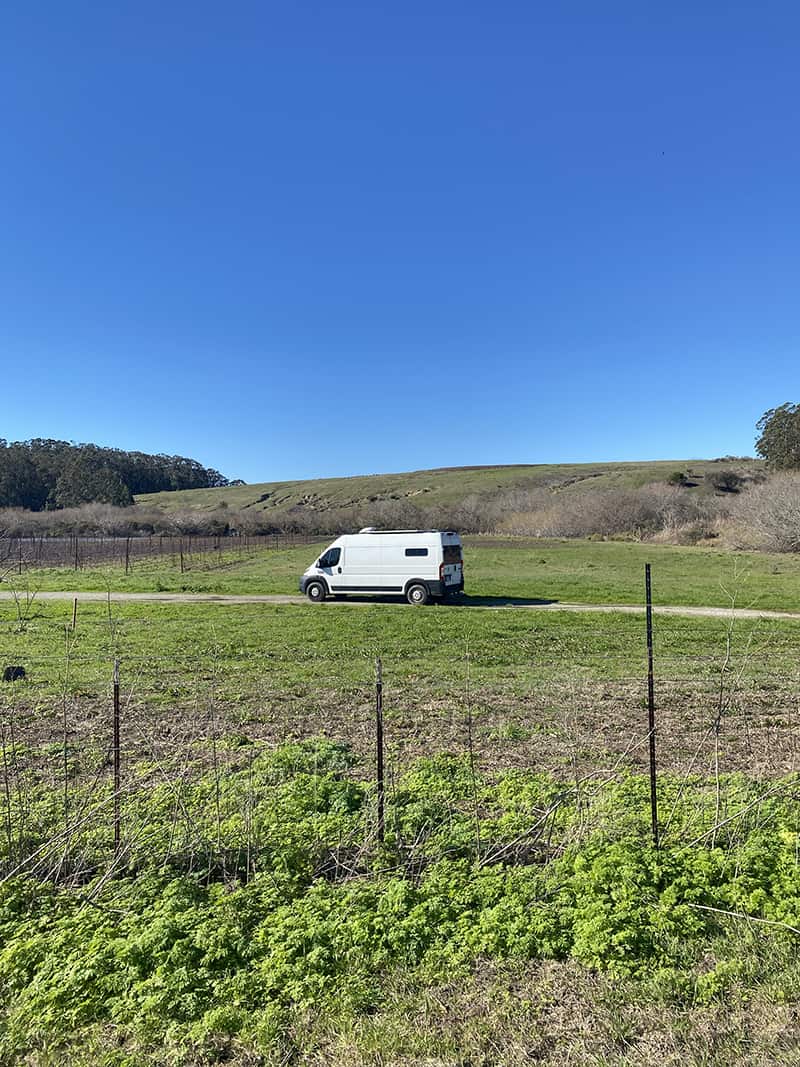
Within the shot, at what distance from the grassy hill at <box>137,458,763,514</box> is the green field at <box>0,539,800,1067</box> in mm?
80633

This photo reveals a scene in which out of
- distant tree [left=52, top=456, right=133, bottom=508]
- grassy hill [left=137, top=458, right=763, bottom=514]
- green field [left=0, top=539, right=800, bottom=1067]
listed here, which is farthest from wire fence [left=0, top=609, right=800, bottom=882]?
distant tree [left=52, top=456, right=133, bottom=508]

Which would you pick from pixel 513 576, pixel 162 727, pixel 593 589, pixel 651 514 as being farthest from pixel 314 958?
Result: pixel 651 514

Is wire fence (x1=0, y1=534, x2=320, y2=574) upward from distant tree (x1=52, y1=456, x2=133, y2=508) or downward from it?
downward

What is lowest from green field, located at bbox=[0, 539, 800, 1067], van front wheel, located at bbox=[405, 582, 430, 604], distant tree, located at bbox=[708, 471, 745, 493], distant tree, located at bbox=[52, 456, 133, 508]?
green field, located at bbox=[0, 539, 800, 1067]

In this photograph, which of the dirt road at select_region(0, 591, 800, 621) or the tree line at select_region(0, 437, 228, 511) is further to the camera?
the tree line at select_region(0, 437, 228, 511)

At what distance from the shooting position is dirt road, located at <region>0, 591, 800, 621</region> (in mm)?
17413

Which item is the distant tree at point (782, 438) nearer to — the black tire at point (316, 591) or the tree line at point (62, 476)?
the black tire at point (316, 591)

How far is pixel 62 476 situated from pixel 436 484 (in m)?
62.7

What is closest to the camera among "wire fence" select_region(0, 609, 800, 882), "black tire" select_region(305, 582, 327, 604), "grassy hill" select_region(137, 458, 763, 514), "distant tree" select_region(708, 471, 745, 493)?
"wire fence" select_region(0, 609, 800, 882)

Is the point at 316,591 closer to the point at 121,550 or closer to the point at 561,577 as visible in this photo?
the point at 561,577

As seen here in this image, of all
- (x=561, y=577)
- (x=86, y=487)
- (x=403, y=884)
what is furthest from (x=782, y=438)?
(x=86, y=487)

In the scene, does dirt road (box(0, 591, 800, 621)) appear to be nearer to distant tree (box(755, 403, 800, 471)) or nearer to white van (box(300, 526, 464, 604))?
white van (box(300, 526, 464, 604))

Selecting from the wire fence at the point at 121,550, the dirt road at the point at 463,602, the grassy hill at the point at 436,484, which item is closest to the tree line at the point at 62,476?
the grassy hill at the point at 436,484

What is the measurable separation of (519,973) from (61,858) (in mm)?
2924
